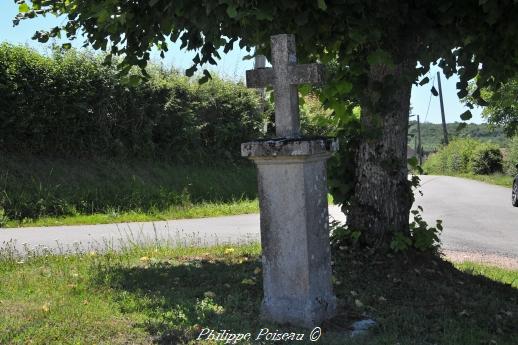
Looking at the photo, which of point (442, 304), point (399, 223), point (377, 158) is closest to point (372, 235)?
point (399, 223)

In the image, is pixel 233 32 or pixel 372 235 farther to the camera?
pixel 372 235

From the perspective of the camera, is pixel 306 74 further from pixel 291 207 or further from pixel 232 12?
pixel 291 207

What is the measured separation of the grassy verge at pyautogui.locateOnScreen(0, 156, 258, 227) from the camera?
42.3 ft

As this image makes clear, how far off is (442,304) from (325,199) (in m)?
1.55

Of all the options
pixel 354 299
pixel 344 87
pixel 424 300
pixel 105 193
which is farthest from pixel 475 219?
pixel 354 299

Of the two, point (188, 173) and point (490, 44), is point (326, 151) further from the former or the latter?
point (188, 173)

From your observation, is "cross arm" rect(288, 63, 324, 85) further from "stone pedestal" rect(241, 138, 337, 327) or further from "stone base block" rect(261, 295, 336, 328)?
"stone base block" rect(261, 295, 336, 328)

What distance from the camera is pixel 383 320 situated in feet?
15.1

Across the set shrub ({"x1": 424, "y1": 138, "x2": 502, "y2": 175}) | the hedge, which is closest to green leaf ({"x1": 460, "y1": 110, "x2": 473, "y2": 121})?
the hedge

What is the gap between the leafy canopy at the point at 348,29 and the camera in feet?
17.1

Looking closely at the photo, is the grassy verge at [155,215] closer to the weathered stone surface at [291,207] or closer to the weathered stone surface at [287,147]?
the weathered stone surface at [291,207]

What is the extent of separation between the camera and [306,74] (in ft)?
14.4

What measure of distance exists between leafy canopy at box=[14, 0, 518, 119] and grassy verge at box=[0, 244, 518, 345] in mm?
1844

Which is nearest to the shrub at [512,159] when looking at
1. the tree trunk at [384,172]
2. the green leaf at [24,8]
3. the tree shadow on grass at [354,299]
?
the tree trunk at [384,172]
